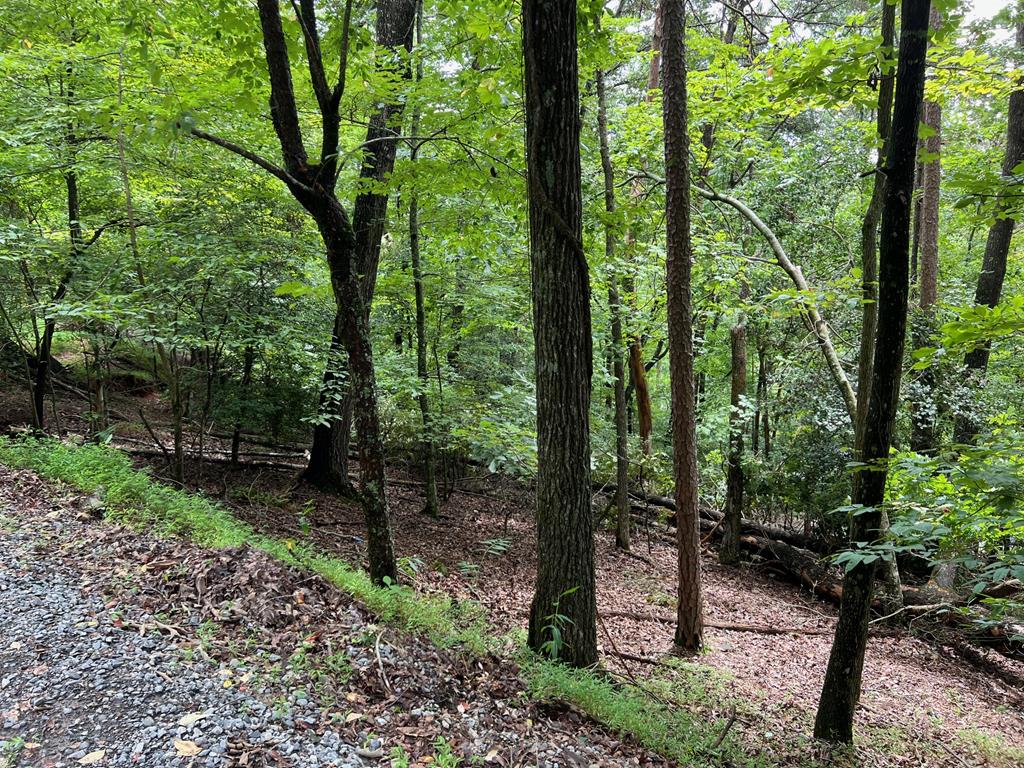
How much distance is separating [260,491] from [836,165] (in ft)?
39.2

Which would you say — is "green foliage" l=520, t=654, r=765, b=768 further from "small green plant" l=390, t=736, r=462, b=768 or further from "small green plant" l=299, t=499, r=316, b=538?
"small green plant" l=299, t=499, r=316, b=538

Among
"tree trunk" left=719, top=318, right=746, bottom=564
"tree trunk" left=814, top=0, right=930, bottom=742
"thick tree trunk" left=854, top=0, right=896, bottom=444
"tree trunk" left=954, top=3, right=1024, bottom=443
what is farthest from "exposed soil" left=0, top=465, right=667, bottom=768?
"tree trunk" left=954, top=3, right=1024, bottom=443

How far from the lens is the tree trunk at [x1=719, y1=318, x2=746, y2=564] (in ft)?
34.4

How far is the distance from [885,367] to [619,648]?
4032 millimetres

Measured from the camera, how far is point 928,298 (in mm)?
10523

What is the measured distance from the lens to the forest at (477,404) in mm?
3400

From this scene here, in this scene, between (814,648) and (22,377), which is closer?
(814,648)

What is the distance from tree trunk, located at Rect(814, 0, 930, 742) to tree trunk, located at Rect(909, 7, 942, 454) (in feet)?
18.6

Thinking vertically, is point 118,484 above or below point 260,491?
above

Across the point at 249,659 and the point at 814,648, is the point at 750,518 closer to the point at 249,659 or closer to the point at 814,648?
the point at 814,648

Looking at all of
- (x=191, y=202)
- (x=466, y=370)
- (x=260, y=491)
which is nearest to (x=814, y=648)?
(x=466, y=370)

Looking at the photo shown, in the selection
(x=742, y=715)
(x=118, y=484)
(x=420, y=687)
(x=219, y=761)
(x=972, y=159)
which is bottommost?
(x=742, y=715)

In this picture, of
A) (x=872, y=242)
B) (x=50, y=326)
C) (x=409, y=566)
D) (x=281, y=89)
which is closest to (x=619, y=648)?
(x=409, y=566)

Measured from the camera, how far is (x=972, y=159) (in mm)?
9453
